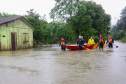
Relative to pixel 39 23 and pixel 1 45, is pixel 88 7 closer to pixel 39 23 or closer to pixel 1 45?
pixel 39 23

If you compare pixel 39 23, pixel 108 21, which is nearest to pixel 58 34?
pixel 39 23

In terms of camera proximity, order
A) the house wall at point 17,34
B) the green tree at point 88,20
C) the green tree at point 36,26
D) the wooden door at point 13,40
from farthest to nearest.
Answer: the green tree at point 88,20, the green tree at point 36,26, the wooden door at point 13,40, the house wall at point 17,34

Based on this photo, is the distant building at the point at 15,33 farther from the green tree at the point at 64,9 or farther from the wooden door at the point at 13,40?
the green tree at the point at 64,9

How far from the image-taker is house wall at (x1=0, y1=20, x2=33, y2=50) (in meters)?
41.9

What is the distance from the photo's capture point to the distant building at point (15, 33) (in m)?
41.9

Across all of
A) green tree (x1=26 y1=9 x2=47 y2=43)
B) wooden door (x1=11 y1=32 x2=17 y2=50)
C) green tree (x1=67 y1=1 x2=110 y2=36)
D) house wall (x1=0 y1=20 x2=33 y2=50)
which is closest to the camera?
house wall (x1=0 y1=20 x2=33 y2=50)

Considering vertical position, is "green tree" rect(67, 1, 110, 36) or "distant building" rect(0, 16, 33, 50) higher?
"green tree" rect(67, 1, 110, 36)

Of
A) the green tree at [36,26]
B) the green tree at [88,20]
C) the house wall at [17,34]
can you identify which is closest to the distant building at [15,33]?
the house wall at [17,34]

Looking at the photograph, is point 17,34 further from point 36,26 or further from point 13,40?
point 36,26

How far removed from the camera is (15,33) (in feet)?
145

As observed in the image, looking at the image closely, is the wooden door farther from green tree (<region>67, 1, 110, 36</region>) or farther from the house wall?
green tree (<region>67, 1, 110, 36</region>)

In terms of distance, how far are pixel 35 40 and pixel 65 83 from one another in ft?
137

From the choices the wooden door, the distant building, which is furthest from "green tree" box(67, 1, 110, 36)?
the wooden door

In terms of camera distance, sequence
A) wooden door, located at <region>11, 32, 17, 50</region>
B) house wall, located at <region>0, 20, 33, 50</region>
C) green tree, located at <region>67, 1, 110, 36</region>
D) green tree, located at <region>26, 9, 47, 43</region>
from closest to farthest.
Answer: house wall, located at <region>0, 20, 33, 50</region>, wooden door, located at <region>11, 32, 17, 50</region>, green tree, located at <region>26, 9, 47, 43</region>, green tree, located at <region>67, 1, 110, 36</region>
